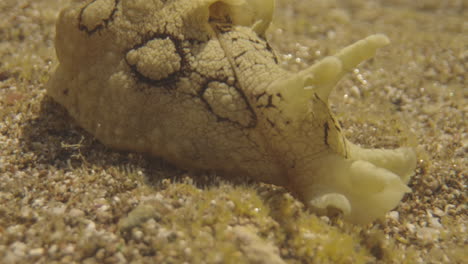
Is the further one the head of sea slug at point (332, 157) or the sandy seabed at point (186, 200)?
the head of sea slug at point (332, 157)

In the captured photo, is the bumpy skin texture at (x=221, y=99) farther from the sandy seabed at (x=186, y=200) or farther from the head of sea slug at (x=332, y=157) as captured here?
the sandy seabed at (x=186, y=200)

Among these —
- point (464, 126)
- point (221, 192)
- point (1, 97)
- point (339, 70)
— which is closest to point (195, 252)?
point (221, 192)

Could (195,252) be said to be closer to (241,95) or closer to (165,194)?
(165,194)

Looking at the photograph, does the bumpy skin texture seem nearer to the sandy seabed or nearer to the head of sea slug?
the head of sea slug

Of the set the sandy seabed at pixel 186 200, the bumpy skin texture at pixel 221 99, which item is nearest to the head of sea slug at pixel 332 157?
the bumpy skin texture at pixel 221 99

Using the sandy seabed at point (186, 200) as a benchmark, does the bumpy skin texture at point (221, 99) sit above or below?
above

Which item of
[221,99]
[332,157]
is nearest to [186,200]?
[221,99]
